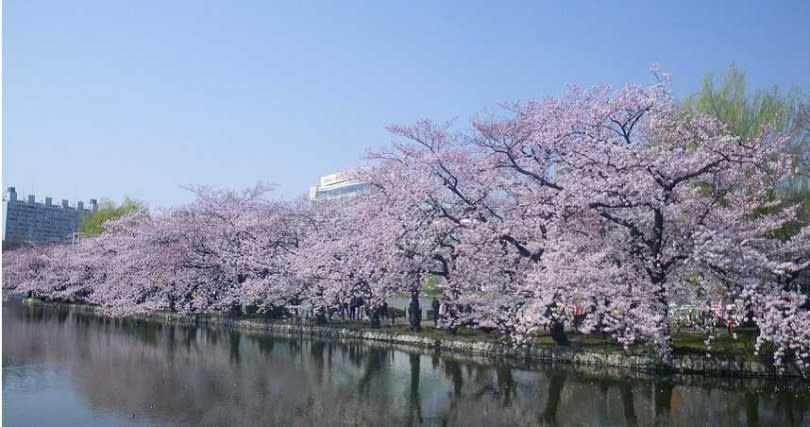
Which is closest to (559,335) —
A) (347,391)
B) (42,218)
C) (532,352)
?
(532,352)

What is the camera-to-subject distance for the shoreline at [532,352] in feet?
51.0

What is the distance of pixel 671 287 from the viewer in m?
16.1

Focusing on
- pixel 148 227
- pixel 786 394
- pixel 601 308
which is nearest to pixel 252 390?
pixel 601 308

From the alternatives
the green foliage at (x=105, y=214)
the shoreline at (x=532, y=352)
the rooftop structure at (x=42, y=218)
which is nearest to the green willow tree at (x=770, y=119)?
the shoreline at (x=532, y=352)

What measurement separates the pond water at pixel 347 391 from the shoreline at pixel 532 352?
683mm

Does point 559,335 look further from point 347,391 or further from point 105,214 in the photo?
point 105,214

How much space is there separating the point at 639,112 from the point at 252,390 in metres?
11.1

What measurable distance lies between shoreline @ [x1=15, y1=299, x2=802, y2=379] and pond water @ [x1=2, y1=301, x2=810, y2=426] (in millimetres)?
683

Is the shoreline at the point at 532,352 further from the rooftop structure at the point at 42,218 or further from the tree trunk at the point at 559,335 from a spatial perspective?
the rooftop structure at the point at 42,218

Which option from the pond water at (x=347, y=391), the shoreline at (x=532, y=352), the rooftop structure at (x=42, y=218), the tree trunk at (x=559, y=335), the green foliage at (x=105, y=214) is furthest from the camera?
the rooftop structure at (x=42, y=218)

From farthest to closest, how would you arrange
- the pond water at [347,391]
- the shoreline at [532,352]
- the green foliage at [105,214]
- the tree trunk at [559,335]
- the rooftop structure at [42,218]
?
the rooftop structure at [42,218] → the green foliage at [105,214] → the tree trunk at [559,335] → the shoreline at [532,352] → the pond water at [347,391]

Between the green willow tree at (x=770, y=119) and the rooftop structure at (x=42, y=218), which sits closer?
the green willow tree at (x=770, y=119)

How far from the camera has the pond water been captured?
36.2 feet

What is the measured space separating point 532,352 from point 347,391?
676 centimetres
